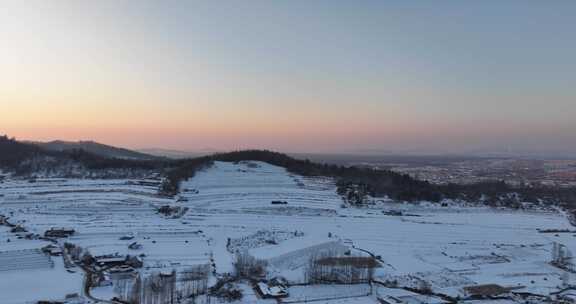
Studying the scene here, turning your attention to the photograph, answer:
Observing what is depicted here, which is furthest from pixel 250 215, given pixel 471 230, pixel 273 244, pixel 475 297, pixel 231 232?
pixel 475 297

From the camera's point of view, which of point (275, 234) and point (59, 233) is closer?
point (59, 233)

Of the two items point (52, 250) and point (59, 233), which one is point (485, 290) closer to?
point (52, 250)

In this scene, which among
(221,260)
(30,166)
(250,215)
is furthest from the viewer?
(30,166)

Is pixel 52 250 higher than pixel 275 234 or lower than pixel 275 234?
lower

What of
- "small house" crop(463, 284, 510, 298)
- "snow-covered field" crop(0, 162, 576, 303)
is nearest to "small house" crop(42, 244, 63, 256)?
"snow-covered field" crop(0, 162, 576, 303)

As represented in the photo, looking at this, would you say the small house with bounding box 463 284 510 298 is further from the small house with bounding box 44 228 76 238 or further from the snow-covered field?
the small house with bounding box 44 228 76 238

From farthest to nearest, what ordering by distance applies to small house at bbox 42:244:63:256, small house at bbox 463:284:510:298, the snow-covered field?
small house at bbox 42:244:63:256 → the snow-covered field → small house at bbox 463:284:510:298

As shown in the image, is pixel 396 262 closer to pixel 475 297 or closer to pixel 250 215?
pixel 475 297

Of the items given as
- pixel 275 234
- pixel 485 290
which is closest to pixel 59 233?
pixel 275 234
